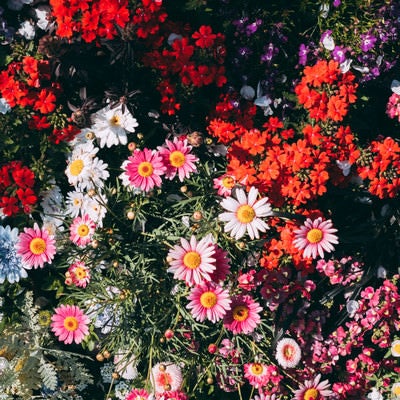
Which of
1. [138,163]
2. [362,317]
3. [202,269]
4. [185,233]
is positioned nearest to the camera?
[202,269]

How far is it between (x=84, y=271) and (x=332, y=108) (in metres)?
1.32

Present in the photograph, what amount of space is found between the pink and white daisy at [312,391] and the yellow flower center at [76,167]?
1.40 metres

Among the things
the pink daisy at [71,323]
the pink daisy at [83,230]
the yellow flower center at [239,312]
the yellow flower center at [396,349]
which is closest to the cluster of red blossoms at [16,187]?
the pink daisy at [83,230]

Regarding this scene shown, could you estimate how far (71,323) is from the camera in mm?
2549

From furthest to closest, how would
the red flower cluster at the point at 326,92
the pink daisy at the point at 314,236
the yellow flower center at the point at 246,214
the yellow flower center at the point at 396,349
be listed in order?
the yellow flower center at the point at 396,349 → the red flower cluster at the point at 326,92 → the pink daisy at the point at 314,236 → the yellow flower center at the point at 246,214

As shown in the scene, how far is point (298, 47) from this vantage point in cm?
304

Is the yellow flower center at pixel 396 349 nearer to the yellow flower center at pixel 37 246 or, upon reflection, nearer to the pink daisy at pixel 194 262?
the pink daisy at pixel 194 262

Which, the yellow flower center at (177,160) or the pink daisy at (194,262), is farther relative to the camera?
the yellow flower center at (177,160)

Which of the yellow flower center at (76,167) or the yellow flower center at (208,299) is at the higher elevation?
the yellow flower center at (76,167)

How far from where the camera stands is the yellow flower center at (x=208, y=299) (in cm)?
241

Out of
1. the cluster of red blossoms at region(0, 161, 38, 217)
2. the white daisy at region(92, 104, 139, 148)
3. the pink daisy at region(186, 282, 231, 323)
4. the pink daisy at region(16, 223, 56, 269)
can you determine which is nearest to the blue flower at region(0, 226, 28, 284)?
the cluster of red blossoms at region(0, 161, 38, 217)

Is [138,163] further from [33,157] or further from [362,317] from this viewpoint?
[362,317]

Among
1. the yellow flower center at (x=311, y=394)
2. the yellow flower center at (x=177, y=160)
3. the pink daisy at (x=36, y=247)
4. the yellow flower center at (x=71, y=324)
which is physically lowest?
the yellow flower center at (x=311, y=394)

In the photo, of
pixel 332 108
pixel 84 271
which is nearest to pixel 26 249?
pixel 84 271
